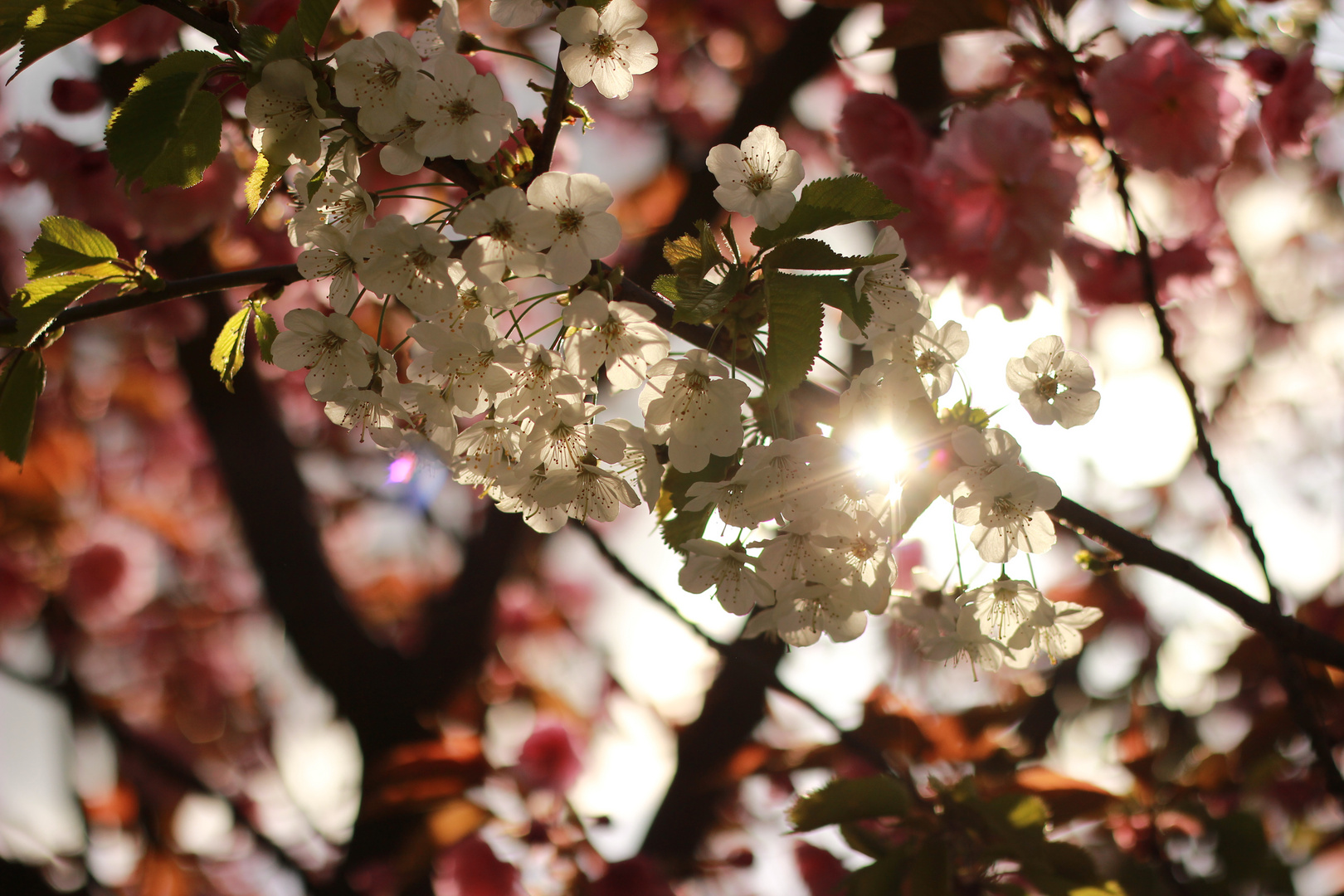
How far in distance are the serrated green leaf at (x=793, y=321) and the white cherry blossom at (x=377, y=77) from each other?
309 mm

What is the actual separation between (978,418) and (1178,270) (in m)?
1.36

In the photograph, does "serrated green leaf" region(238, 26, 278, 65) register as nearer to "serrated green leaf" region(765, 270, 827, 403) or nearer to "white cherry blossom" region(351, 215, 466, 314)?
"white cherry blossom" region(351, 215, 466, 314)

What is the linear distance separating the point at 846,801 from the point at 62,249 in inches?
49.4

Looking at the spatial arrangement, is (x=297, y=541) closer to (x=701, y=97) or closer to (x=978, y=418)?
(x=978, y=418)

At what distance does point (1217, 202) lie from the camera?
91.8 inches

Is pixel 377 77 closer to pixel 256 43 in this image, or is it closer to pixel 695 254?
pixel 256 43

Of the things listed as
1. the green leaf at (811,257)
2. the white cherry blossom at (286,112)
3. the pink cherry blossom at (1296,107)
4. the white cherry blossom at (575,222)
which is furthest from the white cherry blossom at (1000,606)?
the pink cherry blossom at (1296,107)

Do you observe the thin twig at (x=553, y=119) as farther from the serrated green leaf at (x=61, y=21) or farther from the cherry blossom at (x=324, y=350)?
the serrated green leaf at (x=61, y=21)

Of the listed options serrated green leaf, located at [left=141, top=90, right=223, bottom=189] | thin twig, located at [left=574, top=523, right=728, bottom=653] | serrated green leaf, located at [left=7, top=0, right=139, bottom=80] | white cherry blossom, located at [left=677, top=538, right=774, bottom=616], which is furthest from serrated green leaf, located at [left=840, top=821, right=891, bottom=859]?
serrated green leaf, located at [left=7, top=0, right=139, bottom=80]

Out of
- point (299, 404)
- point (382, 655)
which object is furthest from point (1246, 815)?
point (299, 404)

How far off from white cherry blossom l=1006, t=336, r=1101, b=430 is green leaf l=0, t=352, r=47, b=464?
97cm

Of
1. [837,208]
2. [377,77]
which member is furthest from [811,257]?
[377,77]

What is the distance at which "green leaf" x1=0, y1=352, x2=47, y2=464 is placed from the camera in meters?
0.74

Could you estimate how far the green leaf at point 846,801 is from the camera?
1.29m
